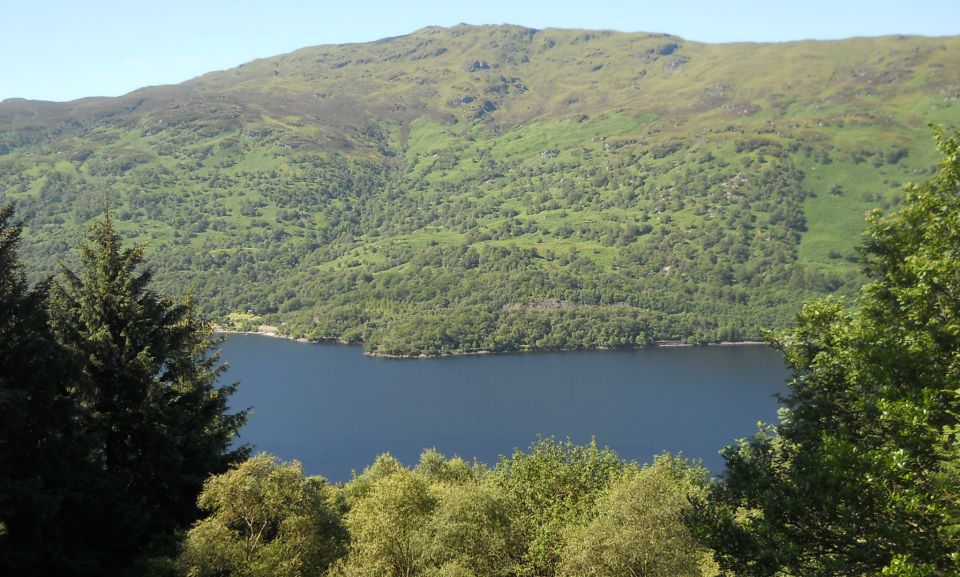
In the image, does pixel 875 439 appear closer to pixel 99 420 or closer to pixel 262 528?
pixel 262 528

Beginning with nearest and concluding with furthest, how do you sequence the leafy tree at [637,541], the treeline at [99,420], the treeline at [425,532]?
1. the treeline at [99,420]
2. the treeline at [425,532]
3. the leafy tree at [637,541]

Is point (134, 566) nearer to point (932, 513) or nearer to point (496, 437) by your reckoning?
point (932, 513)

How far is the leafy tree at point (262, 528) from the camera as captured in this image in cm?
2188

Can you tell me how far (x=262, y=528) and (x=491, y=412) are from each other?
139 meters

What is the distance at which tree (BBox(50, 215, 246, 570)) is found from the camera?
28859mm

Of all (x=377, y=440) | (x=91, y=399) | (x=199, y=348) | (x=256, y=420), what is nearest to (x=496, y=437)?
(x=377, y=440)

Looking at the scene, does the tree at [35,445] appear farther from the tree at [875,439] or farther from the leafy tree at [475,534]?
the tree at [875,439]

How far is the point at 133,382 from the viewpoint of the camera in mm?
29922

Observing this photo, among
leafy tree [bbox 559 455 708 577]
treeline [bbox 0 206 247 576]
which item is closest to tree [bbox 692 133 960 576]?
leafy tree [bbox 559 455 708 577]

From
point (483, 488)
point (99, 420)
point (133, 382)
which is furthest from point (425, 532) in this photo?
point (133, 382)

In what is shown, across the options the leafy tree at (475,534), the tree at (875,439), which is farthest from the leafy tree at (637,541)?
the tree at (875,439)

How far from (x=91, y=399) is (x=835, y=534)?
2907cm

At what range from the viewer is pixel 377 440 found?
144 m

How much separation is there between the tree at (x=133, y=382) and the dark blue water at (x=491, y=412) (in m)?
95.8
